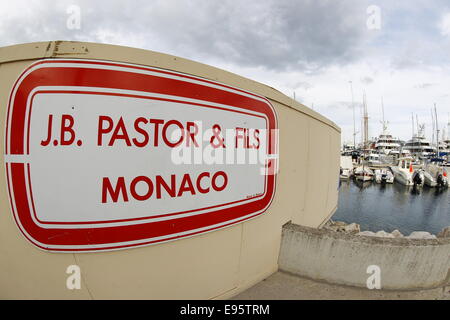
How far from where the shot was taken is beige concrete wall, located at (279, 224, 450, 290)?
2.91 metres

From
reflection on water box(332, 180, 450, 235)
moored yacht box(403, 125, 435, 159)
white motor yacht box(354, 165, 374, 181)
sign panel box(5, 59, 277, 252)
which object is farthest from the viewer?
moored yacht box(403, 125, 435, 159)

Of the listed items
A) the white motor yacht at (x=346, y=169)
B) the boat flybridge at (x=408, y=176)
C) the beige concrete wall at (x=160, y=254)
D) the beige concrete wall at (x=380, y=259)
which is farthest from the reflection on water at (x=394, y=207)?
the beige concrete wall at (x=160, y=254)

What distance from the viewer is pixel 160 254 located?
2.09m

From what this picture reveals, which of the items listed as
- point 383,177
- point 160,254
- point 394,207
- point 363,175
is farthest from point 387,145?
point 160,254

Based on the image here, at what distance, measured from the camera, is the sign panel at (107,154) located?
1731 millimetres

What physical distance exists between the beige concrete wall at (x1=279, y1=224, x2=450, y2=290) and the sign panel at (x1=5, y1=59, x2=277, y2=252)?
1.91 m

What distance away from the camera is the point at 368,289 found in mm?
2922

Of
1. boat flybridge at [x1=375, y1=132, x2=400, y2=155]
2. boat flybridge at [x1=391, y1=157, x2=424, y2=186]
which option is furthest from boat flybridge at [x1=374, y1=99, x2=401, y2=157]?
boat flybridge at [x1=391, y1=157, x2=424, y2=186]

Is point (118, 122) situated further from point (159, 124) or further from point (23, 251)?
point (23, 251)

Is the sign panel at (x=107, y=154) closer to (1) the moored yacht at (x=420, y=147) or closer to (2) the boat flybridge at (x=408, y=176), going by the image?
(2) the boat flybridge at (x=408, y=176)

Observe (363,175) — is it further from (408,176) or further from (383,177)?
(408,176)

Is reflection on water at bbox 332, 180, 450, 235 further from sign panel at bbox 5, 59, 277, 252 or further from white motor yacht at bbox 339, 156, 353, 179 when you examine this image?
sign panel at bbox 5, 59, 277, 252
